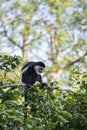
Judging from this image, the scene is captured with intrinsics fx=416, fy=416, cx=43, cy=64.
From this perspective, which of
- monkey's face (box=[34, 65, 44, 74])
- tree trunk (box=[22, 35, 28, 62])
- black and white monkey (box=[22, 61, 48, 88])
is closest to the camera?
black and white monkey (box=[22, 61, 48, 88])

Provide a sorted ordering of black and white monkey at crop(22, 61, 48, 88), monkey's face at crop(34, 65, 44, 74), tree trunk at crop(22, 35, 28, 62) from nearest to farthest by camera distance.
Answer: black and white monkey at crop(22, 61, 48, 88)
monkey's face at crop(34, 65, 44, 74)
tree trunk at crop(22, 35, 28, 62)

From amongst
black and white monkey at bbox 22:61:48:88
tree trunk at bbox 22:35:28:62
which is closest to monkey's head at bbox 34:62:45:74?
black and white monkey at bbox 22:61:48:88

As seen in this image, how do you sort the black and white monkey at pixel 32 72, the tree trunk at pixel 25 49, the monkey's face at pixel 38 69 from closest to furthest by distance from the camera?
1. the black and white monkey at pixel 32 72
2. the monkey's face at pixel 38 69
3. the tree trunk at pixel 25 49

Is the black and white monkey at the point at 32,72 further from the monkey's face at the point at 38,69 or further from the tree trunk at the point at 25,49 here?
the tree trunk at the point at 25,49

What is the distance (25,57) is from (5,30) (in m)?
1.57

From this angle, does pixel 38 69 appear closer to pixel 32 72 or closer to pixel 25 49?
pixel 32 72

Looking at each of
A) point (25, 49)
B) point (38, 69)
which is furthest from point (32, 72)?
point (25, 49)

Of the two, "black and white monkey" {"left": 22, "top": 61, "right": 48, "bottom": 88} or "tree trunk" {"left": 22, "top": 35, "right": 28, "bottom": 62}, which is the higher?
"tree trunk" {"left": 22, "top": 35, "right": 28, "bottom": 62}

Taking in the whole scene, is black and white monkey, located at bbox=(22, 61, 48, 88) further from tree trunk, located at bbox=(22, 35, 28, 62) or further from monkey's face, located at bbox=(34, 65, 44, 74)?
tree trunk, located at bbox=(22, 35, 28, 62)

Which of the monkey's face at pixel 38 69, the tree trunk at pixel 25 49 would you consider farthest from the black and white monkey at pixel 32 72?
the tree trunk at pixel 25 49

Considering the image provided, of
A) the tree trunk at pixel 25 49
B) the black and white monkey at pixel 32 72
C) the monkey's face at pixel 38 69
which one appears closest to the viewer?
the black and white monkey at pixel 32 72

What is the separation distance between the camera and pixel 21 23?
19219mm

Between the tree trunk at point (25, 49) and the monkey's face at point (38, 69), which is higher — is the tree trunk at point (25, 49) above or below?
above

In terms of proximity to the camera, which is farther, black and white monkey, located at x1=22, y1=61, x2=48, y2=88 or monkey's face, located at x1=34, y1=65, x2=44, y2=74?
monkey's face, located at x1=34, y1=65, x2=44, y2=74
